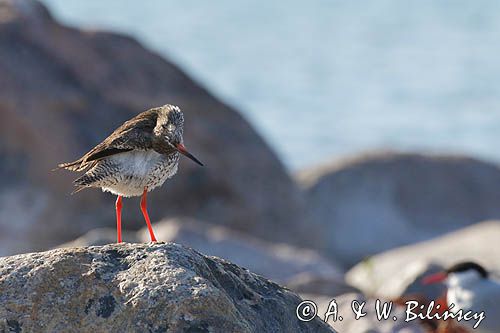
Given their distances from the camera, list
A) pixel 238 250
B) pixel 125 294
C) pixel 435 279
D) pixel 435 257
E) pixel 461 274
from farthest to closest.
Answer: pixel 435 257 < pixel 238 250 < pixel 435 279 < pixel 461 274 < pixel 125 294

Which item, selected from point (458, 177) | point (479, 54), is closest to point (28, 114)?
→ point (458, 177)

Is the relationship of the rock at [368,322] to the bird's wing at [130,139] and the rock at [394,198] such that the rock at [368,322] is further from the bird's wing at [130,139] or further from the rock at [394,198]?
the rock at [394,198]

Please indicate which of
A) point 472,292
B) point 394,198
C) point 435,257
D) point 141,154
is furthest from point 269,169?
Answer: point 141,154

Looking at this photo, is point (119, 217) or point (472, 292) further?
point (472, 292)

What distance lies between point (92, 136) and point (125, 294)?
9138 mm

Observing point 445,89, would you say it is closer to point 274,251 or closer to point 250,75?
point 250,75

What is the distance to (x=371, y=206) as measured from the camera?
16.3 metres

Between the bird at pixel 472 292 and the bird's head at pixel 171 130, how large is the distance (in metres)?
3.01

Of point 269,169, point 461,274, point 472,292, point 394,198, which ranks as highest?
point 394,198

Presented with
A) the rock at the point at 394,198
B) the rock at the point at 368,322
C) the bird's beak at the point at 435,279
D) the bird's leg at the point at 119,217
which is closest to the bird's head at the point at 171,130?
the bird's leg at the point at 119,217

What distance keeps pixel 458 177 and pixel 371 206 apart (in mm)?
1593

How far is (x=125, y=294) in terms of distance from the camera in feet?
15.3

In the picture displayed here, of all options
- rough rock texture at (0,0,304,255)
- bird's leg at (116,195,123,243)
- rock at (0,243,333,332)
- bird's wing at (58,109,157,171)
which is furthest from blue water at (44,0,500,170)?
rock at (0,243,333,332)

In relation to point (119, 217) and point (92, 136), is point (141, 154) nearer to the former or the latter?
point (119, 217)
